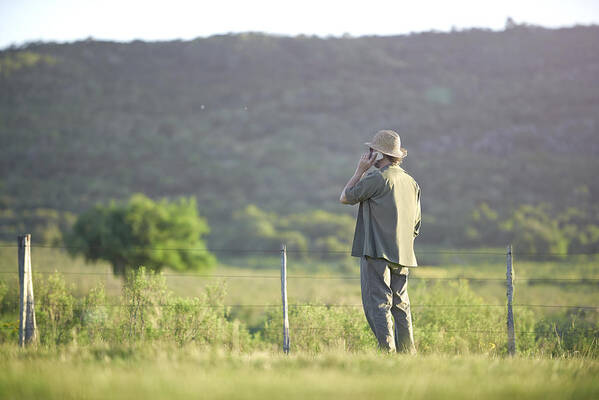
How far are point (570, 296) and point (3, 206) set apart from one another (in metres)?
64.8

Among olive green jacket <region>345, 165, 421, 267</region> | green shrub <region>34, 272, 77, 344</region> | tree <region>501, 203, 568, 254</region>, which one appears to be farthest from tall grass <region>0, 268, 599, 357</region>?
tree <region>501, 203, 568, 254</region>

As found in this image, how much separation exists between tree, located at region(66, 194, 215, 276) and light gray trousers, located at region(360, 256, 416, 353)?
22400mm

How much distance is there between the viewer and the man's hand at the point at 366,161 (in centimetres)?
601

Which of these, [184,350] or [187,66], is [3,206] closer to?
[187,66]

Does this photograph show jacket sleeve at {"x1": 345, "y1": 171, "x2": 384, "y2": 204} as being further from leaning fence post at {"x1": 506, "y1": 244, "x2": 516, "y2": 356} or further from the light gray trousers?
leaning fence post at {"x1": 506, "y1": 244, "x2": 516, "y2": 356}

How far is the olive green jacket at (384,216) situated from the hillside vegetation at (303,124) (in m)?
55.7

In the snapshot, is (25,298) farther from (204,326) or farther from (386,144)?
(386,144)

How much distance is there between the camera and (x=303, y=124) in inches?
4139

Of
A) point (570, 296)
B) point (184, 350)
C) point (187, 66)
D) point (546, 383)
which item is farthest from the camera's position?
point (187, 66)

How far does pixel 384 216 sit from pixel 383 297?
757mm

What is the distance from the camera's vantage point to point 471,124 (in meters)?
92.0

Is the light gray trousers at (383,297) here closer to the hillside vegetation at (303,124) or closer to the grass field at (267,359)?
the grass field at (267,359)

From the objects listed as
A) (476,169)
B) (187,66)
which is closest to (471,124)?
Result: (476,169)

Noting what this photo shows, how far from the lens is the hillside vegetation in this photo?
7325cm
